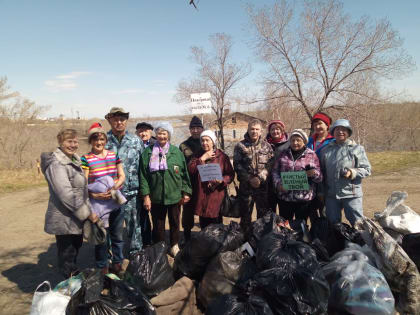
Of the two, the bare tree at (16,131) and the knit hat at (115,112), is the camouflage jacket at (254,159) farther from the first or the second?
the bare tree at (16,131)

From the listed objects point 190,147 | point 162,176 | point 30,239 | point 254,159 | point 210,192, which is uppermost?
point 190,147

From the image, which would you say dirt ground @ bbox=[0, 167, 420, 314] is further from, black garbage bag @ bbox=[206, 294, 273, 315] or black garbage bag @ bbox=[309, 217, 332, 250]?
black garbage bag @ bbox=[309, 217, 332, 250]

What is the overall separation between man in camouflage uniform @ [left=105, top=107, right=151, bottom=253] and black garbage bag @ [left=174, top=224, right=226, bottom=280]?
0.89m

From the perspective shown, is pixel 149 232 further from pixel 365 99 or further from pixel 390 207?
pixel 365 99

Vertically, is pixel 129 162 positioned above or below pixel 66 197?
above

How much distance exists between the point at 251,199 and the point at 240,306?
1813mm

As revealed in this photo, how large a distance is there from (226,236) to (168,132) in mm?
1455

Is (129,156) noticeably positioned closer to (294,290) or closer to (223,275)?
(223,275)

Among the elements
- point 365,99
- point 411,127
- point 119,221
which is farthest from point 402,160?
point 411,127

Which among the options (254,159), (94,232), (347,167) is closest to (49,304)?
(94,232)

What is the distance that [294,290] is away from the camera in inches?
77.2

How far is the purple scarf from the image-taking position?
3242mm

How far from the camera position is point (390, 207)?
10.2 ft

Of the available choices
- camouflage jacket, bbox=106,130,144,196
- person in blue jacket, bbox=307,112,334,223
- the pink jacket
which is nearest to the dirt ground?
camouflage jacket, bbox=106,130,144,196
